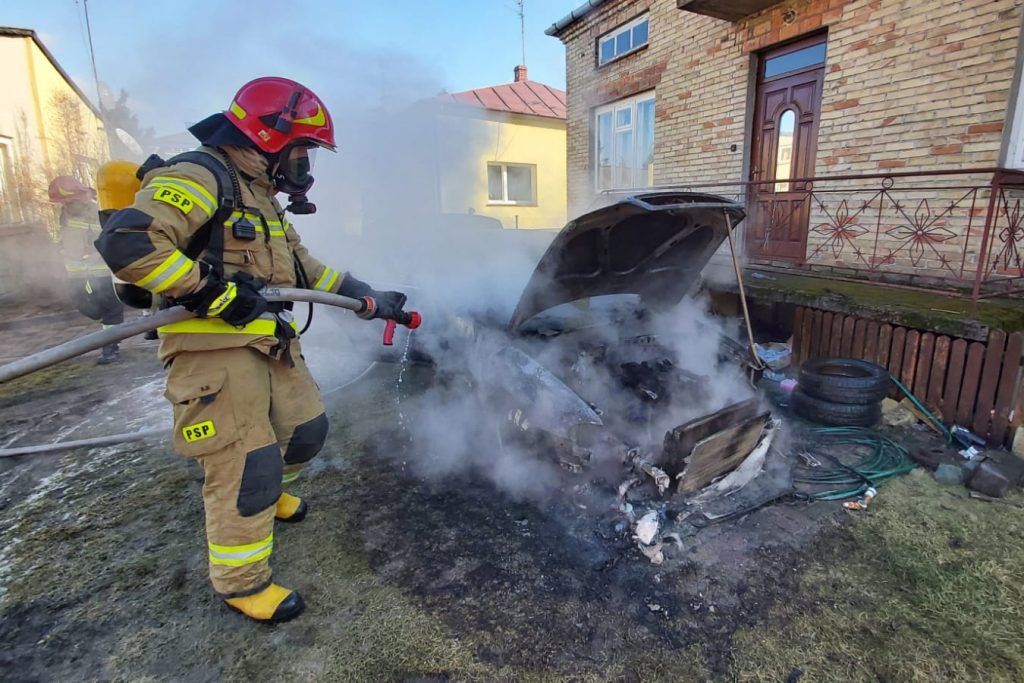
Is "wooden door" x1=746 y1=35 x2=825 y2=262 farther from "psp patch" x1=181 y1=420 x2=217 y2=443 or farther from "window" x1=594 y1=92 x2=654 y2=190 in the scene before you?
"psp patch" x1=181 y1=420 x2=217 y2=443

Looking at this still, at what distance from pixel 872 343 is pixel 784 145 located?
353cm

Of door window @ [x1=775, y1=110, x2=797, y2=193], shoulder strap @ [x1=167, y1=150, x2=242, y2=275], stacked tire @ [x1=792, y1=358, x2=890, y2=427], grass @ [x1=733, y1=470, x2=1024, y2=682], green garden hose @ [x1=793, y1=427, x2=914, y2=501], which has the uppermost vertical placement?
door window @ [x1=775, y1=110, x2=797, y2=193]

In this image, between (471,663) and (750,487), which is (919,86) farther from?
(471,663)

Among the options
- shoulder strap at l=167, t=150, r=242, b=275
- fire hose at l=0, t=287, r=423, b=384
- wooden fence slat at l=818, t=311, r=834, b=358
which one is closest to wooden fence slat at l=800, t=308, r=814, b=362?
wooden fence slat at l=818, t=311, r=834, b=358

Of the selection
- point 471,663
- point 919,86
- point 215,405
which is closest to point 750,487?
point 471,663

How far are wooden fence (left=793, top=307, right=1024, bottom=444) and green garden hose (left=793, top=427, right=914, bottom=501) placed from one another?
1.70ft

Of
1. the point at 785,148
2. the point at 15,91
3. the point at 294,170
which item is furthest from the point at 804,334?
the point at 15,91

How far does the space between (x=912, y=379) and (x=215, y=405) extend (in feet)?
15.1

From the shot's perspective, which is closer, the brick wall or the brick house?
the brick house

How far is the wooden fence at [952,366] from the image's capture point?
3.37 metres

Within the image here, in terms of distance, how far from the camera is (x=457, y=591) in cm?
229

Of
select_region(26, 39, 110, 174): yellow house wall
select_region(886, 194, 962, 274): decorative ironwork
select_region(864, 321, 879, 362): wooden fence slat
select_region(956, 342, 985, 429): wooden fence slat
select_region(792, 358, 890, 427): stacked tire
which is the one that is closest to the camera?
select_region(956, 342, 985, 429): wooden fence slat

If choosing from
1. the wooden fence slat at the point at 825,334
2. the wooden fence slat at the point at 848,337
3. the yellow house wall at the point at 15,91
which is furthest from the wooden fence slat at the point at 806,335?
the yellow house wall at the point at 15,91

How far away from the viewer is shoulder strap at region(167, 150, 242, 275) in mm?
2016
